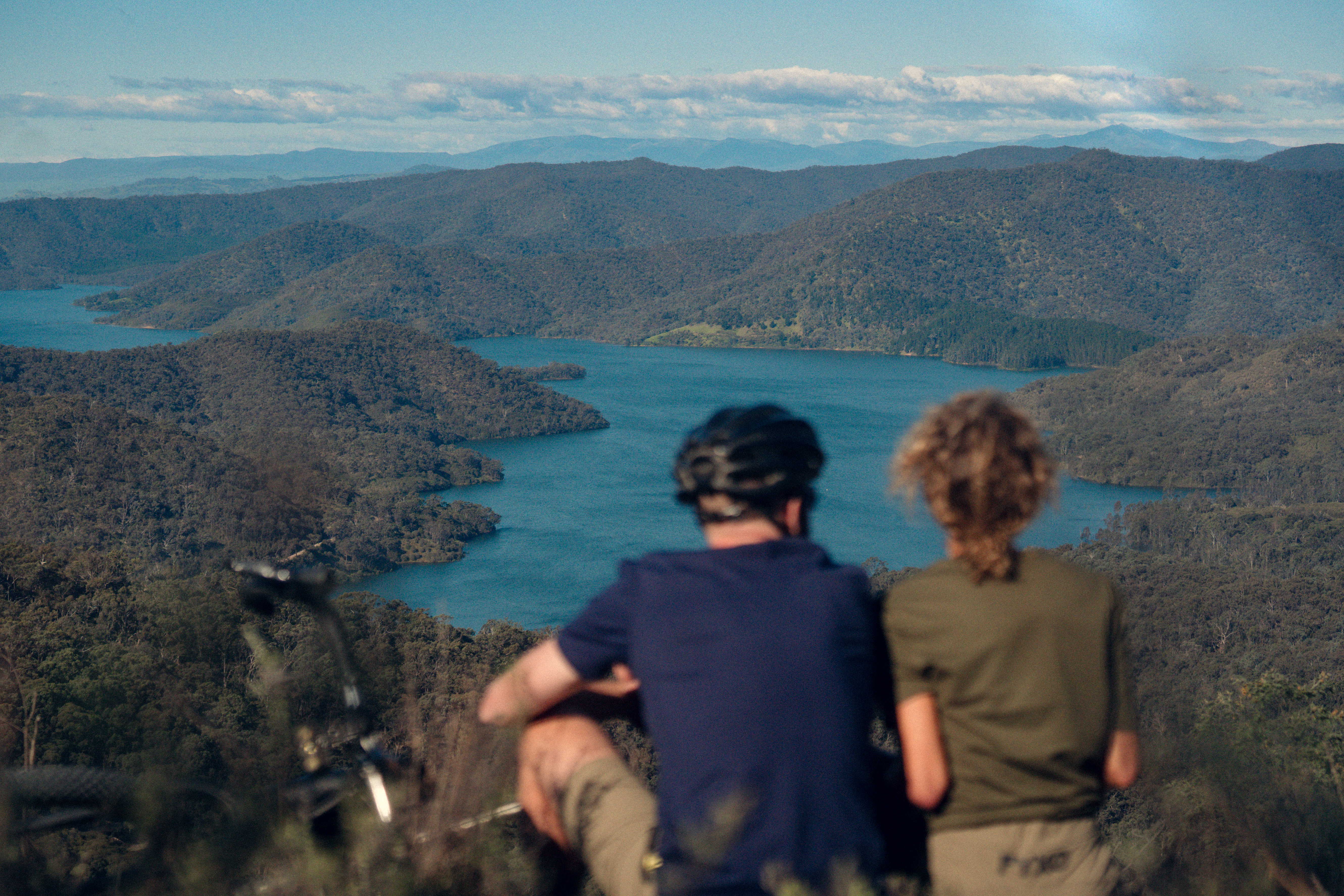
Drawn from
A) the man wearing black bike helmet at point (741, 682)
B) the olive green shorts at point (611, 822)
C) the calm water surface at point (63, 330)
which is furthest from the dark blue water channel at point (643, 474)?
the olive green shorts at point (611, 822)

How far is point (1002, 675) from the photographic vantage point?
2096 millimetres

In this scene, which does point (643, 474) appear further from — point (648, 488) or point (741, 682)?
point (741, 682)

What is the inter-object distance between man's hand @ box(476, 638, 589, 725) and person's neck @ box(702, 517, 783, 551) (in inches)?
14.8

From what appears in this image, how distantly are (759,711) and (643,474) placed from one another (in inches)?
2969

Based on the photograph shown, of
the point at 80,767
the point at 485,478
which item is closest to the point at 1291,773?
the point at 80,767

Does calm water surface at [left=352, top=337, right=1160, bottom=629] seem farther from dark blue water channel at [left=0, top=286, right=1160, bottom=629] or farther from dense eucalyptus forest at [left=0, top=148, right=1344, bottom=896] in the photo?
dense eucalyptus forest at [left=0, top=148, right=1344, bottom=896]

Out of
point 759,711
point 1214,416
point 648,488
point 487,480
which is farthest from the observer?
point 1214,416

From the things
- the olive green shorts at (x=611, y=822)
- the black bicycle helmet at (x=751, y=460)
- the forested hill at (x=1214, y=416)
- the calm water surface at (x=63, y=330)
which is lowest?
the calm water surface at (x=63, y=330)

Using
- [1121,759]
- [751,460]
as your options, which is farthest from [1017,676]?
[751,460]

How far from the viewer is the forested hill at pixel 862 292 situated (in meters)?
154

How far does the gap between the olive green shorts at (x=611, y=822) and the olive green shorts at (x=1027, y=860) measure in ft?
1.98

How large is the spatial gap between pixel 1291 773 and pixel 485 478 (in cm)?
7957

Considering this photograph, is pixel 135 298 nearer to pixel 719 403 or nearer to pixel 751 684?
pixel 719 403

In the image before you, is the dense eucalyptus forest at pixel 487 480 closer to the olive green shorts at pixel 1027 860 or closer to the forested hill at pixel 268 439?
the forested hill at pixel 268 439
